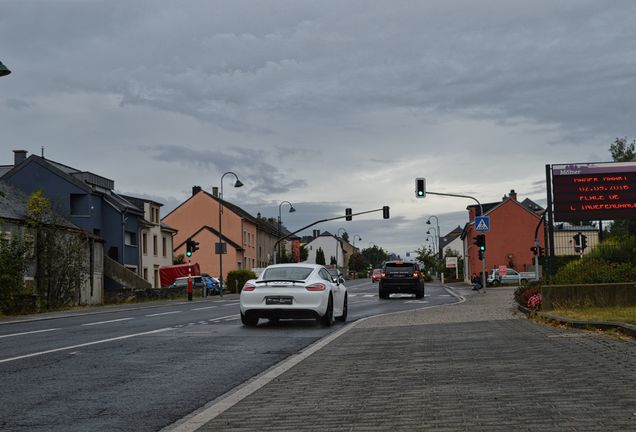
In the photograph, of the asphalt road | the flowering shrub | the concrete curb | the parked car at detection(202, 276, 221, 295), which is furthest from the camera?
the parked car at detection(202, 276, 221, 295)

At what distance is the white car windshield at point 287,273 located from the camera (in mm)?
17562

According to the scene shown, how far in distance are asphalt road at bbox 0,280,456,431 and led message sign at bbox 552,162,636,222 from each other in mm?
8712

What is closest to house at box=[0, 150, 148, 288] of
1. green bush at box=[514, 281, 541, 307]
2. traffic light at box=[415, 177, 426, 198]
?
traffic light at box=[415, 177, 426, 198]

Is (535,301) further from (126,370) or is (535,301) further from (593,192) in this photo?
(126,370)

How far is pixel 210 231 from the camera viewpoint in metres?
85.6

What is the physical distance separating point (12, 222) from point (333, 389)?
35512 mm

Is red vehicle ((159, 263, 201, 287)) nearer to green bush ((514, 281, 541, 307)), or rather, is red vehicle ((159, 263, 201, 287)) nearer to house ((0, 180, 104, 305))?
house ((0, 180, 104, 305))

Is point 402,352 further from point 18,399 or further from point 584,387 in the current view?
point 18,399

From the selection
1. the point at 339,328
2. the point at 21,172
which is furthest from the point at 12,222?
the point at 339,328

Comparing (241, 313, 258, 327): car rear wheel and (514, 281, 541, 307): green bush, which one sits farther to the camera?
(514, 281, 541, 307): green bush

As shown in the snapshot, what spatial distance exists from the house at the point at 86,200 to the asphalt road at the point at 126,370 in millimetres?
40303

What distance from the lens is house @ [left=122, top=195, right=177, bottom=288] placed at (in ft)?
210

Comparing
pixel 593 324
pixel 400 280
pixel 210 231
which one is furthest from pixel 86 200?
pixel 593 324

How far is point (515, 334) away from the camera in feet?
45.3
